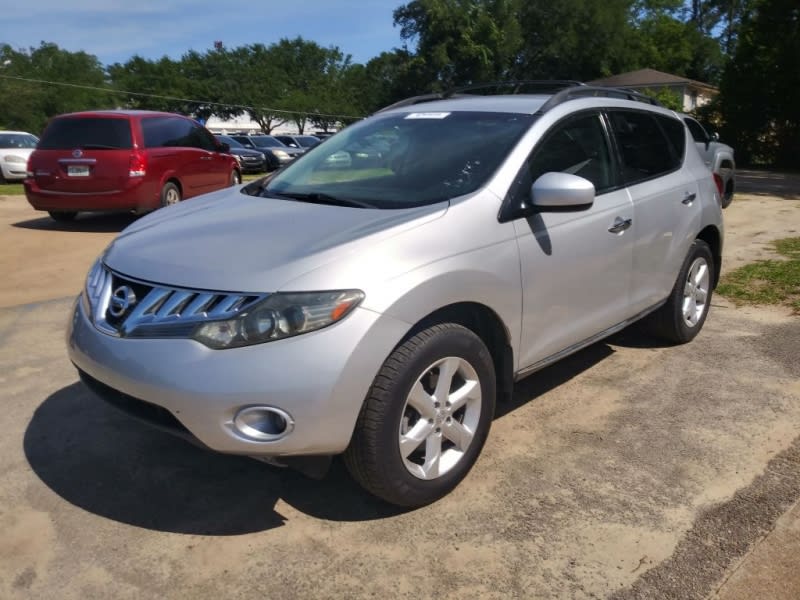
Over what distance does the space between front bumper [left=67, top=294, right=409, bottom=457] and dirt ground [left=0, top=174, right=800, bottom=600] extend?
1.52 ft

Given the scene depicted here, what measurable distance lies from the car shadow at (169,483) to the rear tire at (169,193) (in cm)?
684

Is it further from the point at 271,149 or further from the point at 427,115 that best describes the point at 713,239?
the point at 271,149

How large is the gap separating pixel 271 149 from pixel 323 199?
875 inches

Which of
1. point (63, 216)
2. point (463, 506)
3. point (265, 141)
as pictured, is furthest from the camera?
point (265, 141)

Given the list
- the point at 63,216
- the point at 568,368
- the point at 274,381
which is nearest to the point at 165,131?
the point at 63,216

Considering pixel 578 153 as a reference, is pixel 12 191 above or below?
below

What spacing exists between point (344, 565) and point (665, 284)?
2924 millimetres

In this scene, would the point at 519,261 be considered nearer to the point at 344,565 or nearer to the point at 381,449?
the point at 381,449

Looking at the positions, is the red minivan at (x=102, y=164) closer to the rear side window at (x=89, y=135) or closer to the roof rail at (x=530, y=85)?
the rear side window at (x=89, y=135)

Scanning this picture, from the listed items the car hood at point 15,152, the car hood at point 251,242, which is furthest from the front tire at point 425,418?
the car hood at point 15,152

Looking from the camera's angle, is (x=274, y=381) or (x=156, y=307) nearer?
(x=274, y=381)

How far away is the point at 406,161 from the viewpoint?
382 cm

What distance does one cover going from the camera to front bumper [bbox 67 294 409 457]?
2574mm

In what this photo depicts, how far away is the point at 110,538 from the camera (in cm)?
286
